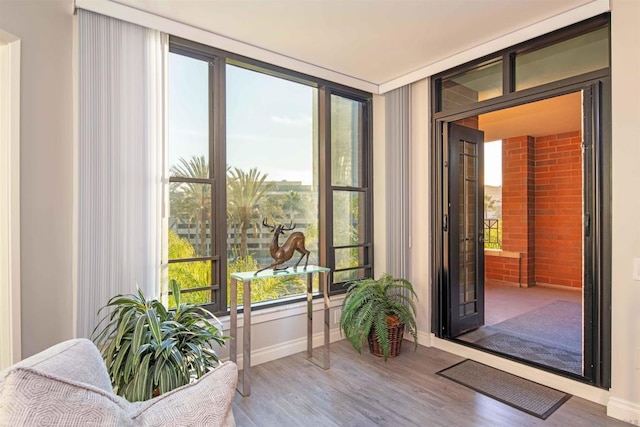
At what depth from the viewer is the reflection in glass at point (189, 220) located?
2.74 m

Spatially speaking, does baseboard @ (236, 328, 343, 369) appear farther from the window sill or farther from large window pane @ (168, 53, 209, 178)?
large window pane @ (168, 53, 209, 178)

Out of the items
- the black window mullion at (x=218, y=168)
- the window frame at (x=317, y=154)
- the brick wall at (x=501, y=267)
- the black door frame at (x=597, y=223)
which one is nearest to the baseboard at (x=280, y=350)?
the window frame at (x=317, y=154)

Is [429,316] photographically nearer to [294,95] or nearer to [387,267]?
[387,267]

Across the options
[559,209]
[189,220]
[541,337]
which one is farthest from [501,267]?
[189,220]

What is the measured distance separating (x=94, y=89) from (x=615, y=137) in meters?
3.27

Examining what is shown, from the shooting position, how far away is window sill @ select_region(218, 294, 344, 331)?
293 centimetres

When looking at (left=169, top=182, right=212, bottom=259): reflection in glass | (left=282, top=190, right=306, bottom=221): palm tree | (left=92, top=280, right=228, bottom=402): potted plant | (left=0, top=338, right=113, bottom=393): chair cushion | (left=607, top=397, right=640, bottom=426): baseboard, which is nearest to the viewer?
(left=0, top=338, right=113, bottom=393): chair cushion

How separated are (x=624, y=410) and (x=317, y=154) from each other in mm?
2943

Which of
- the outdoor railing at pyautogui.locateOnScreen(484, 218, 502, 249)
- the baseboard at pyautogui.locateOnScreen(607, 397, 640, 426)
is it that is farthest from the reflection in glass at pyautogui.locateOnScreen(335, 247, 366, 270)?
the outdoor railing at pyautogui.locateOnScreen(484, 218, 502, 249)

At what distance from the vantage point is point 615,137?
7.55 ft

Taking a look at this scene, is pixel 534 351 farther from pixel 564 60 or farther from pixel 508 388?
pixel 564 60

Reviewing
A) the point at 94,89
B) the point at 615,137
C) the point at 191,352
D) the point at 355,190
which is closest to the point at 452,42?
the point at 615,137

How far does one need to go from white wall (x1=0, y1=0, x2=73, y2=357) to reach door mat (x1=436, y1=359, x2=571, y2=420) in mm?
2718

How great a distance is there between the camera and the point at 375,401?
8.14 ft
